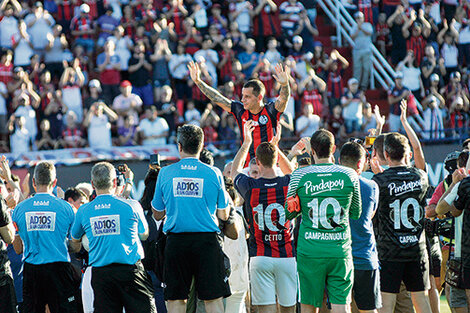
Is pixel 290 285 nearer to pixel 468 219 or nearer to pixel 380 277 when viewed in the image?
pixel 380 277

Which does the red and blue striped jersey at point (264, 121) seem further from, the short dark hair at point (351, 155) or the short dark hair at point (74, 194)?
the short dark hair at point (74, 194)

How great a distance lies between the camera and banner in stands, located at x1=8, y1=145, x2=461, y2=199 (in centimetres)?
1460

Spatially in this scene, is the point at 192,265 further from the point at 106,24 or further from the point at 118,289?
the point at 106,24

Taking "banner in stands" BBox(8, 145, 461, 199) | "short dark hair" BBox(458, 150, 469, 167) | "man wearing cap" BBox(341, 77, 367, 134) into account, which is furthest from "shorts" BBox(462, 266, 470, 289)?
"man wearing cap" BBox(341, 77, 367, 134)

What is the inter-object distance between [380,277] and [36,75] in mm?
10967

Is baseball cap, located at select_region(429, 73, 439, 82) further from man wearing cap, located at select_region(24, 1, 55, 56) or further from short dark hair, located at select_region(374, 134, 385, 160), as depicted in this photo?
short dark hair, located at select_region(374, 134, 385, 160)

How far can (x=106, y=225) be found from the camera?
726 cm

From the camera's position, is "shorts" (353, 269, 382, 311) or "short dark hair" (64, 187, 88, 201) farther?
"short dark hair" (64, 187, 88, 201)

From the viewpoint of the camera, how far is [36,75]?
1700cm

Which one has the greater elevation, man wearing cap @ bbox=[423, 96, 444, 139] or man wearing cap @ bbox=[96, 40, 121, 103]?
man wearing cap @ bbox=[96, 40, 121, 103]

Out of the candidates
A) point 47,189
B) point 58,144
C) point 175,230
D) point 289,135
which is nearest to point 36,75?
point 58,144

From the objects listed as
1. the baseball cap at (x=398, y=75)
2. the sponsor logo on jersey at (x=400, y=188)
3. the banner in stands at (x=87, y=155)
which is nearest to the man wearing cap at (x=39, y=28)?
the banner in stands at (x=87, y=155)

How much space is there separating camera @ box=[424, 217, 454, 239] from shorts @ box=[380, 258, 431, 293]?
3.51ft

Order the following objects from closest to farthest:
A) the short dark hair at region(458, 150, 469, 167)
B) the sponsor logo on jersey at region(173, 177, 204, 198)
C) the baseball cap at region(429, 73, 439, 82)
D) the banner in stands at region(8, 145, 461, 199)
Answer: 1. the sponsor logo on jersey at region(173, 177, 204, 198)
2. the short dark hair at region(458, 150, 469, 167)
3. the banner in stands at region(8, 145, 461, 199)
4. the baseball cap at region(429, 73, 439, 82)
